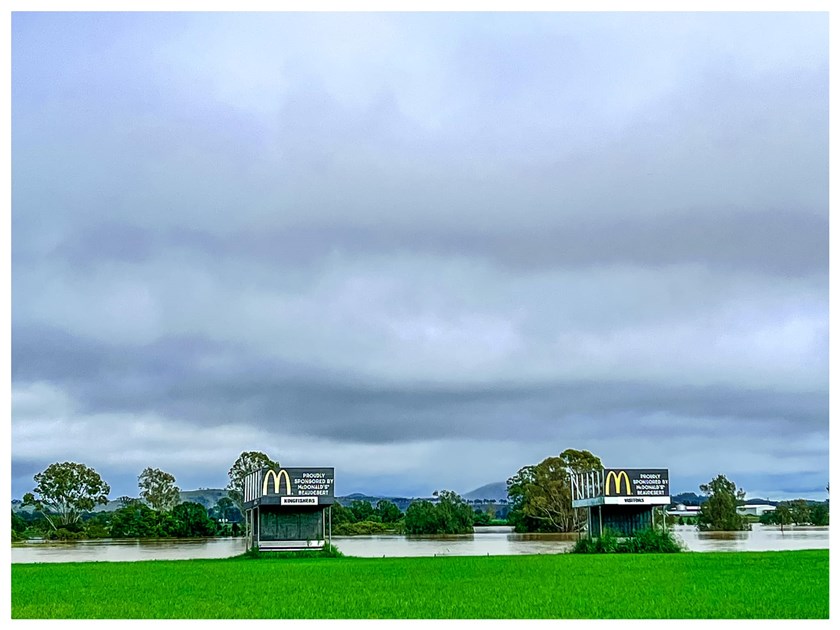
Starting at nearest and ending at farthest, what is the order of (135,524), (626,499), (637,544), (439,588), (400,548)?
(439,588)
(637,544)
(626,499)
(400,548)
(135,524)

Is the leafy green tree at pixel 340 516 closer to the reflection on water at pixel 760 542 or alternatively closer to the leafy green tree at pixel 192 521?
the leafy green tree at pixel 192 521

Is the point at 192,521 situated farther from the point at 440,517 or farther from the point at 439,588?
the point at 439,588

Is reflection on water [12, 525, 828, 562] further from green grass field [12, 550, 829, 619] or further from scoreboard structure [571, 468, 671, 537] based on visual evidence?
green grass field [12, 550, 829, 619]

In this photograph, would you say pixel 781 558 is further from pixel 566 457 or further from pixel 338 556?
pixel 566 457

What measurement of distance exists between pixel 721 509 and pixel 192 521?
29633 millimetres

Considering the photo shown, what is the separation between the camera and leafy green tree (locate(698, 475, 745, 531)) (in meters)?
56.7

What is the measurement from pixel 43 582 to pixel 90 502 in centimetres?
3596

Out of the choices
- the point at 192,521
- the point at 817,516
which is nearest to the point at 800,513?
the point at 817,516

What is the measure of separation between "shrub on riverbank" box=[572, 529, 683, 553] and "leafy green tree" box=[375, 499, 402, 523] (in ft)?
89.7

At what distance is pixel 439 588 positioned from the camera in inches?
658

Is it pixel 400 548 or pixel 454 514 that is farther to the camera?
pixel 454 514

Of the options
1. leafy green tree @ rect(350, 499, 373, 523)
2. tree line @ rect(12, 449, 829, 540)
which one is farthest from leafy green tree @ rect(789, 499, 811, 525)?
leafy green tree @ rect(350, 499, 373, 523)
